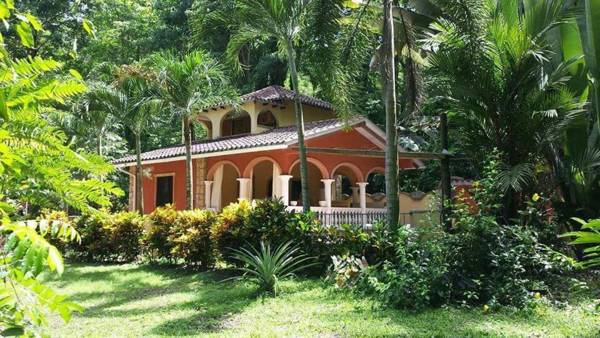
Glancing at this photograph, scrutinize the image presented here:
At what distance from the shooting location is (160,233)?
42.5 ft

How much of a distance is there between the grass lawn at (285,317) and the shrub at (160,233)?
2.87m

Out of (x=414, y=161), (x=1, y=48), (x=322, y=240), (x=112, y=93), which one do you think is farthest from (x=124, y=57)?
(x=1, y=48)

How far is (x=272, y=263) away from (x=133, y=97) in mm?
9880

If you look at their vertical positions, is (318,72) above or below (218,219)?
above

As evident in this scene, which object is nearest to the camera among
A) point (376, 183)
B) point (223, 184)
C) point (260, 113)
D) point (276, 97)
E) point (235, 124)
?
point (276, 97)

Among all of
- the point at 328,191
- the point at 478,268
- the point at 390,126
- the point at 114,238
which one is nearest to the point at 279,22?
the point at 390,126

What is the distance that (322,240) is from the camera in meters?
10.0

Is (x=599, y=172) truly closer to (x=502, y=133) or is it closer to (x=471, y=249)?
(x=502, y=133)

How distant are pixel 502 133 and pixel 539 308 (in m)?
3.81

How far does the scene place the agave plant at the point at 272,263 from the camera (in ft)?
29.1

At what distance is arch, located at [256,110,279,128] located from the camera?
22469 millimetres

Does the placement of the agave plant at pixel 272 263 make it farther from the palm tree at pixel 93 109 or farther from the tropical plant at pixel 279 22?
the palm tree at pixel 93 109

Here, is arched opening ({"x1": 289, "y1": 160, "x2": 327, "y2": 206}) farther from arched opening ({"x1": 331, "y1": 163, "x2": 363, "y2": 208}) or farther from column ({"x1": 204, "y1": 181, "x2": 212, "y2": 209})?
column ({"x1": 204, "y1": 181, "x2": 212, "y2": 209})

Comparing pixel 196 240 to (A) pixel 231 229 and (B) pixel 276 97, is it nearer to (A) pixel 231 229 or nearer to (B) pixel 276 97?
(A) pixel 231 229
